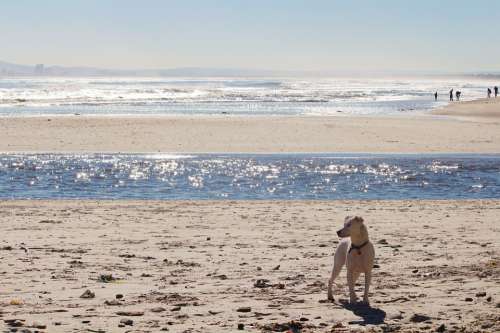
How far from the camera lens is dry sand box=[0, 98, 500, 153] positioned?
2891cm

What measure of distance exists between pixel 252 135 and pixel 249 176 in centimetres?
1048

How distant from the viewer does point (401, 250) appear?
453 inches

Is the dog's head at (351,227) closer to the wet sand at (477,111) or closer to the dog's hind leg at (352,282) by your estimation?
the dog's hind leg at (352,282)

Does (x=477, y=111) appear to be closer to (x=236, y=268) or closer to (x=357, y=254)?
(x=236, y=268)

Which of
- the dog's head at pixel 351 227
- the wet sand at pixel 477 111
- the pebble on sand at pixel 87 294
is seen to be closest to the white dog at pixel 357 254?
the dog's head at pixel 351 227

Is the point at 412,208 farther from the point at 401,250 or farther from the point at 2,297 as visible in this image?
the point at 2,297

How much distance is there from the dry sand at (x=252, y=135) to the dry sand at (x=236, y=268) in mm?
12882

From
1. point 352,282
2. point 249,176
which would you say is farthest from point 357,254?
point 249,176

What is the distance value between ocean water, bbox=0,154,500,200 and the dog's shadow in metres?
10.5

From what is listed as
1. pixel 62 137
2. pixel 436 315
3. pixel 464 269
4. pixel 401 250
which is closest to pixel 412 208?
pixel 401 250

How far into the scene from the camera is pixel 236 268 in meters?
10.3

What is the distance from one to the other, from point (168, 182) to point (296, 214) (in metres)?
6.85

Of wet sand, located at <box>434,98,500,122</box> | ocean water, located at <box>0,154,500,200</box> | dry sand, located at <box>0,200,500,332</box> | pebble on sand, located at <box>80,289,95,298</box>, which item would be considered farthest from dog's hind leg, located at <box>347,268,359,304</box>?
wet sand, located at <box>434,98,500,122</box>

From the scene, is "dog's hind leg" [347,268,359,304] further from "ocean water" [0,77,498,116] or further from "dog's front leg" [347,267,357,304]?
"ocean water" [0,77,498,116]
